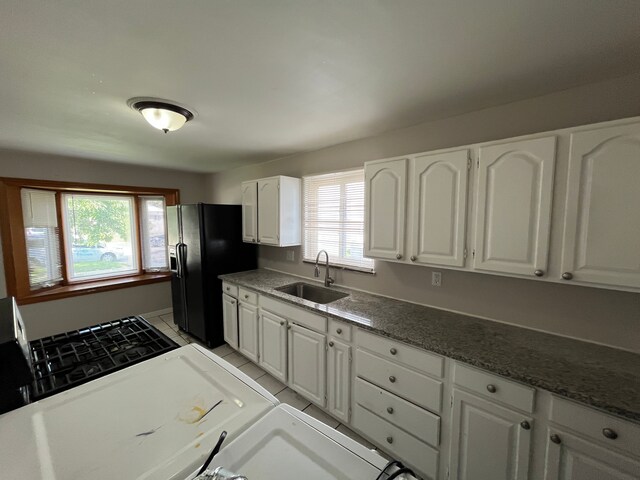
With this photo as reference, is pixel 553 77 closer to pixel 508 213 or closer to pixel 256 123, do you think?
pixel 508 213

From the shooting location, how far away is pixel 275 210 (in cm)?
287

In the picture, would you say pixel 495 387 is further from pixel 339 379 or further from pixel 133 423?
pixel 133 423

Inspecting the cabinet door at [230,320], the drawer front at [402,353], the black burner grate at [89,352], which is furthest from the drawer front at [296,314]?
the black burner grate at [89,352]

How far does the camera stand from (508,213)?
4.74ft

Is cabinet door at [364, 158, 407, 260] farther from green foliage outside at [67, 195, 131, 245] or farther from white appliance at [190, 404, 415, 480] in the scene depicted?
green foliage outside at [67, 195, 131, 245]

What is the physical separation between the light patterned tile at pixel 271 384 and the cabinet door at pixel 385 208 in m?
1.53

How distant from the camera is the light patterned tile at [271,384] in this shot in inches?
95.5

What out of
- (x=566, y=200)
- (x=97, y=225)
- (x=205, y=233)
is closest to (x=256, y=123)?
(x=205, y=233)

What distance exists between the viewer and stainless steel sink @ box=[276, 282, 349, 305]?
2.56 metres

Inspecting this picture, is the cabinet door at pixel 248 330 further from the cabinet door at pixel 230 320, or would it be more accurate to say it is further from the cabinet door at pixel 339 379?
the cabinet door at pixel 339 379

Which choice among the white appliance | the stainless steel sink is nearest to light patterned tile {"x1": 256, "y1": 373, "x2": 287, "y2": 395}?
the stainless steel sink

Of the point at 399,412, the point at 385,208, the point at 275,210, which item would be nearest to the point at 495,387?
the point at 399,412

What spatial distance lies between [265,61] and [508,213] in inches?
59.3

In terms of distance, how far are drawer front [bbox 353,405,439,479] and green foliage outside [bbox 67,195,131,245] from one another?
412 centimetres
